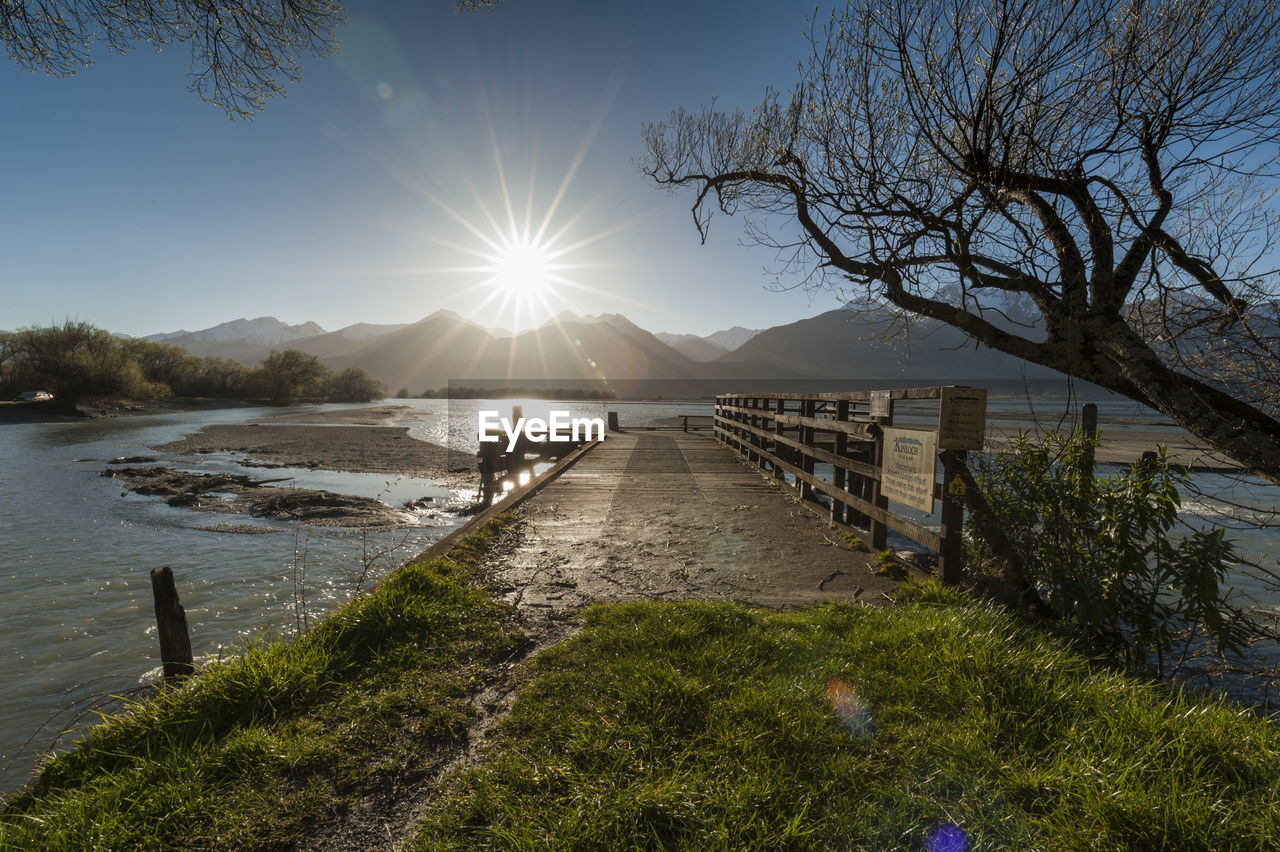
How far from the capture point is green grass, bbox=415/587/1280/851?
6.28 ft

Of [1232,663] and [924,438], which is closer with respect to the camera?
[924,438]

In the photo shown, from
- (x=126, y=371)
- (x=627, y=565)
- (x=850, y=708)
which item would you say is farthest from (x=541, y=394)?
(x=850, y=708)

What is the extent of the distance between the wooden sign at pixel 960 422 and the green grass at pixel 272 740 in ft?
11.1

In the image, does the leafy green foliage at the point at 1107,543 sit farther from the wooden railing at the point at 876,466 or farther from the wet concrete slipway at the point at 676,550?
the wet concrete slipway at the point at 676,550

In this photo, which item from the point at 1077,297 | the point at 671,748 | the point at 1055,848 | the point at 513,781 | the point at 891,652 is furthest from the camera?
the point at 1077,297

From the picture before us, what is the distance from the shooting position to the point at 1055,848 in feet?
6.02

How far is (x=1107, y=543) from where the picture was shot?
3275 mm

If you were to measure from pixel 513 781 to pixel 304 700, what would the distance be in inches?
54.3

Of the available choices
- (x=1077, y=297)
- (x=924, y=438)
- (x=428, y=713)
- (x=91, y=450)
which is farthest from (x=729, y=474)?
(x=91, y=450)

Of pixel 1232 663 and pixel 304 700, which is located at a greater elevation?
pixel 304 700

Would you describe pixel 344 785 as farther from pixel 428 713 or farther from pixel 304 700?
pixel 304 700

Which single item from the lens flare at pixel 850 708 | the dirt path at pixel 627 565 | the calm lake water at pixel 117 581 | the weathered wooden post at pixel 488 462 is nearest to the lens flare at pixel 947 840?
the lens flare at pixel 850 708

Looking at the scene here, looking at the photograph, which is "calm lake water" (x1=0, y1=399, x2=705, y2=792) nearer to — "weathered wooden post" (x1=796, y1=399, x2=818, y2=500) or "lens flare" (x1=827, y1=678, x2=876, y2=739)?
"lens flare" (x1=827, y1=678, x2=876, y2=739)

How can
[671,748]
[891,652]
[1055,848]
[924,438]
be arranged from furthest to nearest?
1. [924,438]
2. [891,652]
3. [671,748]
4. [1055,848]
